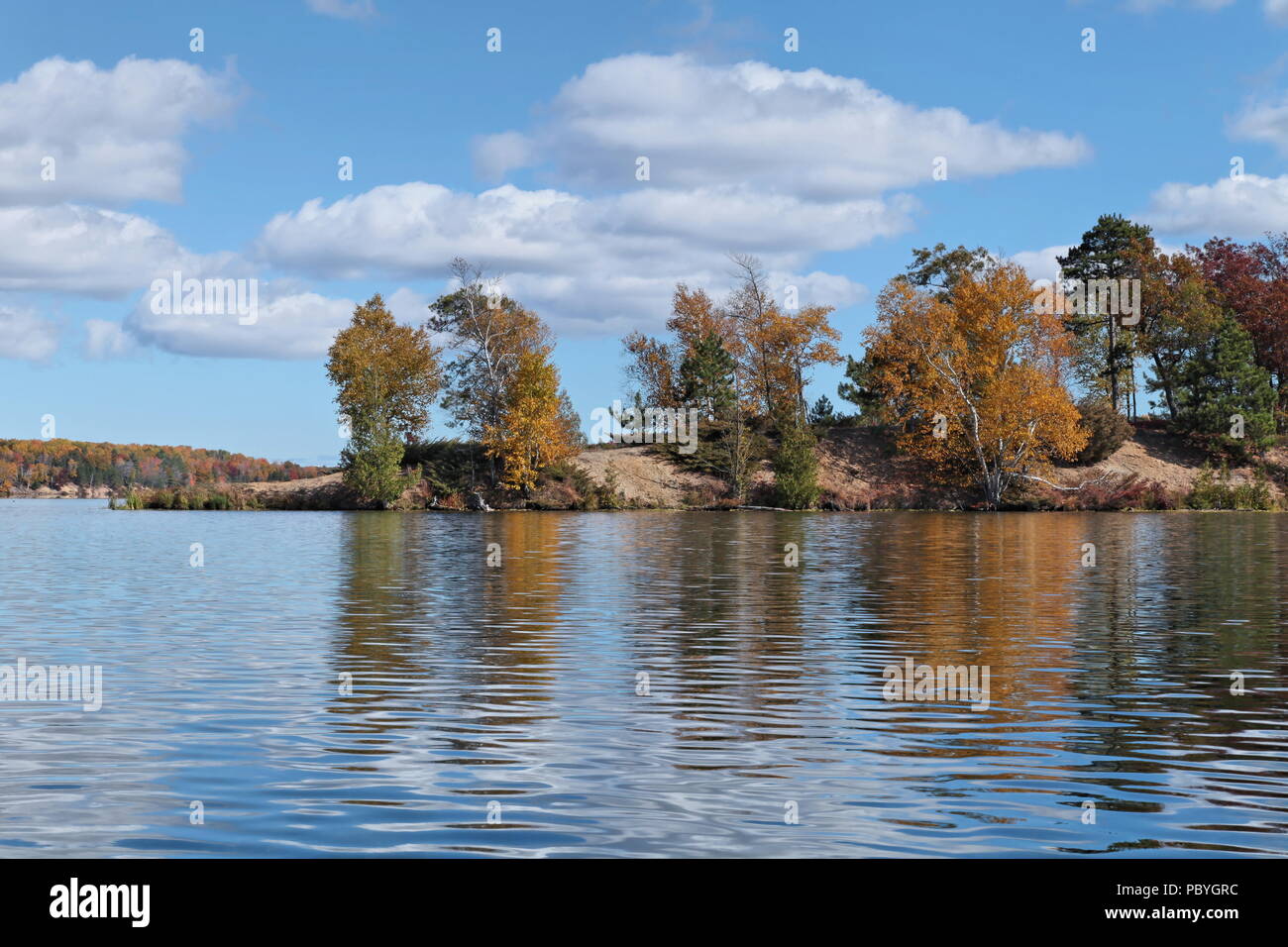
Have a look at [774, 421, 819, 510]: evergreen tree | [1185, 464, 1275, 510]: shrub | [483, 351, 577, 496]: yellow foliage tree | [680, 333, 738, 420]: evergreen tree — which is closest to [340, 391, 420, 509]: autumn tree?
[483, 351, 577, 496]: yellow foliage tree

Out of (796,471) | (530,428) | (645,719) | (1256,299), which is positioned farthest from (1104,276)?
(645,719)

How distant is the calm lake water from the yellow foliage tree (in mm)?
51504

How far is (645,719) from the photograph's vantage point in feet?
→ 37.7

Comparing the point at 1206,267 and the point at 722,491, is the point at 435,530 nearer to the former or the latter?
the point at 722,491

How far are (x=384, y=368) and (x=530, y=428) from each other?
13.4 metres

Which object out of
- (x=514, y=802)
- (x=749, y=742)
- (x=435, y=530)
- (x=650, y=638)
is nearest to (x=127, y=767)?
(x=514, y=802)

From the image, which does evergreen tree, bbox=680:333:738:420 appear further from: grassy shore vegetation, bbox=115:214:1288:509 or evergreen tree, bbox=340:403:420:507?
evergreen tree, bbox=340:403:420:507

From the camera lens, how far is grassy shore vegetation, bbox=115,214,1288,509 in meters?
78.3

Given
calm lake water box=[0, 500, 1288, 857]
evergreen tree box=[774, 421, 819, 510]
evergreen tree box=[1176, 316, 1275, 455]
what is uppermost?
evergreen tree box=[1176, 316, 1275, 455]

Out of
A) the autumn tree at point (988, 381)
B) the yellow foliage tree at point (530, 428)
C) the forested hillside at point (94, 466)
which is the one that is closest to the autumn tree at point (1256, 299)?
the autumn tree at point (988, 381)

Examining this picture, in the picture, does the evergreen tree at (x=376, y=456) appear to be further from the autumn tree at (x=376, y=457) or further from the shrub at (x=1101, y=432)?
the shrub at (x=1101, y=432)

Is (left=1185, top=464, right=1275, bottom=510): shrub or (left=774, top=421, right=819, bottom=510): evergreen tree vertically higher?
(left=774, top=421, right=819, bottom=510): evergreen tree

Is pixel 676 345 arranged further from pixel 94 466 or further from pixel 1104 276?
pixel 94 466
